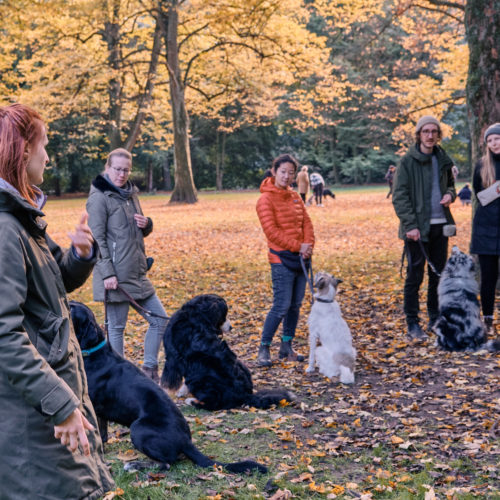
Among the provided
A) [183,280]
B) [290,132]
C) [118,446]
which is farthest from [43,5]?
[290,132]

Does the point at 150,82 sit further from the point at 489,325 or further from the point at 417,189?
the point at 489,325

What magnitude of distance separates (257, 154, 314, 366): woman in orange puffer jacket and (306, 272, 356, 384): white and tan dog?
530 millimetres

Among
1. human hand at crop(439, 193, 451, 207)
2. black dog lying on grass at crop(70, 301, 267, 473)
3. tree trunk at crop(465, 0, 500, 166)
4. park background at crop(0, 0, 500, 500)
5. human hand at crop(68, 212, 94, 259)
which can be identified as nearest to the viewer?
human hand at crop(68, 212, 94, 259)

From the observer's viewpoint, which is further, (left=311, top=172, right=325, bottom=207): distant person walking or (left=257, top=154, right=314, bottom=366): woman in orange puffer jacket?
(left=311, top=172, right=325, bottom=207): distant person walking

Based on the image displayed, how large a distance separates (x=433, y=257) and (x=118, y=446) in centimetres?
441

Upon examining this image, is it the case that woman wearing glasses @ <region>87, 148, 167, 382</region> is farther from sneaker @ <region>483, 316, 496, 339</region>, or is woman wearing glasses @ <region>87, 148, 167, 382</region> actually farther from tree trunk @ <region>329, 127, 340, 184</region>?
tree trunk @ <region>329, 127, 340, 184</region>

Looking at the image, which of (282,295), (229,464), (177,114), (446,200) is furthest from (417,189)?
(177,114)

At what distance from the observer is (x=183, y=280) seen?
11547 millimetres

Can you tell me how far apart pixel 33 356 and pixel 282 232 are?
454 cm

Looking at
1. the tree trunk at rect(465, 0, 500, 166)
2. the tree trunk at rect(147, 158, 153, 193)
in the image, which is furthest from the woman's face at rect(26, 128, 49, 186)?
the tree trunk at rect(147, 158, 153, 193)

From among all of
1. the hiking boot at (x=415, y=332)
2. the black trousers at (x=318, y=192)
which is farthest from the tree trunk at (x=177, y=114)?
the hiking boot at (x=415, y=332)

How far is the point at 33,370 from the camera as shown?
193 cm

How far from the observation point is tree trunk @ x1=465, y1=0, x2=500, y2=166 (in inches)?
307

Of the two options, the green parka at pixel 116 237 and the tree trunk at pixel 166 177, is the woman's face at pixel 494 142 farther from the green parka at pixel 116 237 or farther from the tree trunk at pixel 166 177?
the tree trunk at pixel 166 177
